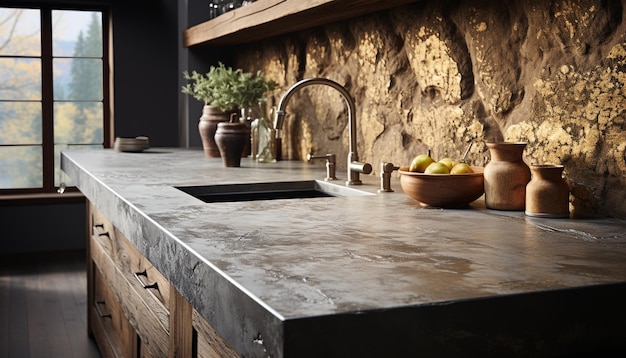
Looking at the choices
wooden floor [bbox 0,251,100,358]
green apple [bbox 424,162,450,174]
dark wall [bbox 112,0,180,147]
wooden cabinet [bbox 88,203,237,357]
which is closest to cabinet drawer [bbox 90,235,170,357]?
wooden cabinet [bbox 88,203,237,357]

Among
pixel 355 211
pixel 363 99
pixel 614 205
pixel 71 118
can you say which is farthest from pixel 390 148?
pixel 71 118

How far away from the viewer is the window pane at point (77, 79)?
5.43 meters

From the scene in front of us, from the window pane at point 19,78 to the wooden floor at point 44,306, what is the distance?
116 cm

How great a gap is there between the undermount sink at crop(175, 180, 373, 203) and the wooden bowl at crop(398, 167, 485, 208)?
1.46 ft

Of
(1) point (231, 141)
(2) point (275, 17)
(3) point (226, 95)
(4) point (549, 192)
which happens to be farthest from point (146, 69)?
(4) point (549, 192)

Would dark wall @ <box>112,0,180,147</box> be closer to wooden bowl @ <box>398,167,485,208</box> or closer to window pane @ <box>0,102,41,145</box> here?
window pane @ <box>0,102,41,145</box>

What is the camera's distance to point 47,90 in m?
5.37

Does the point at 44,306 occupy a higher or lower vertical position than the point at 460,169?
lower

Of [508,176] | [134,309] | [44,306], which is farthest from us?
[44,306]

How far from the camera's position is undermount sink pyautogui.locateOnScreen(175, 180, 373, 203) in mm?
2391

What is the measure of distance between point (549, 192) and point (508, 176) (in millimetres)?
127

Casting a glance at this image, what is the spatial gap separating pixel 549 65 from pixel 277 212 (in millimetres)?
778

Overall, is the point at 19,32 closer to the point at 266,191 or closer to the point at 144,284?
the point at 266,191

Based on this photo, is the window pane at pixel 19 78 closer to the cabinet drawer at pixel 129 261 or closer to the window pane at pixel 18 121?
the window pane at pixel 18 121
